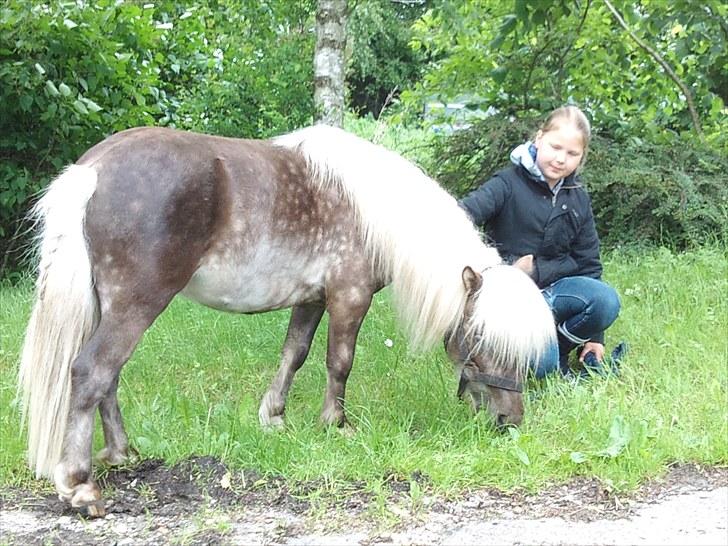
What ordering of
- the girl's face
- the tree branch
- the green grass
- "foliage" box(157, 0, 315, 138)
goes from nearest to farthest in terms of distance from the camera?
the green grass → the girl's face → the tree branch → "foliage" box(157, 0, 315, 138)

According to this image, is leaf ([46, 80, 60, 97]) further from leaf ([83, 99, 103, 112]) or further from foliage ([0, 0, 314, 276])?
leaf ([83, 99, 103, 112])

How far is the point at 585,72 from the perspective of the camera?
742 centimetres

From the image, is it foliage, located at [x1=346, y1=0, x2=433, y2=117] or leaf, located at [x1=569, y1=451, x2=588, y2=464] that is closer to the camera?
leaf, located at [x1=569, y1=451, x2=588, y2=464]

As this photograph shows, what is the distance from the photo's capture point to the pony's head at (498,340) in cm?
355

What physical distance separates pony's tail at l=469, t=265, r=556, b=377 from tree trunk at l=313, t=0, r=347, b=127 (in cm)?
276

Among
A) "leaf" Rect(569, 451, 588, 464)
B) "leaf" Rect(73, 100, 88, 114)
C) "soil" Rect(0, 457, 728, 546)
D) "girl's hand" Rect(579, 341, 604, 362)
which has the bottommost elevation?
"soil" Rect(0, 457, 728, 546)

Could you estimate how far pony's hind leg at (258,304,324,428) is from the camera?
4039 millimetres

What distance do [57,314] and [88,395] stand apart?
0.32m

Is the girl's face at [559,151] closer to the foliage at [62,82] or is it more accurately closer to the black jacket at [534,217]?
the black jacket at [534,217]

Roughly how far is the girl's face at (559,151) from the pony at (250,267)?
2.18 feet

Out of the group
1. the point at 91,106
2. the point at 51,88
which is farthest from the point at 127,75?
the point at 51,88

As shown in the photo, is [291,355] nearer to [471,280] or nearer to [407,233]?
[407,233]

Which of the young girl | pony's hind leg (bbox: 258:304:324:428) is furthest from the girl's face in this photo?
pony's hind leg (bbox: 258:304:324:428)

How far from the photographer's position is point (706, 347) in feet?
15.5
